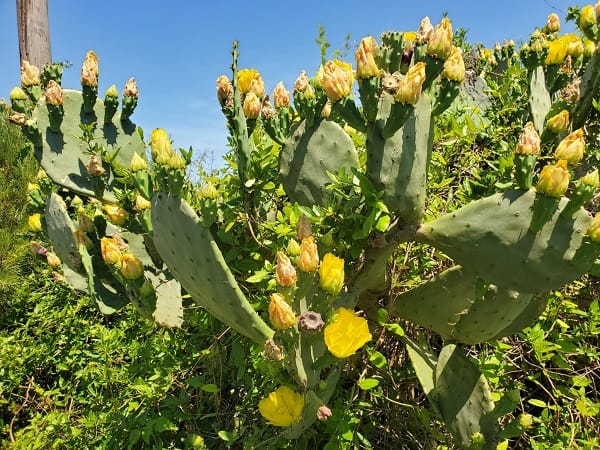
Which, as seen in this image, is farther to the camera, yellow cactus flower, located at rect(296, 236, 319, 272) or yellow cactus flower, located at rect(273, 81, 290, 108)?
yellow cactus flower, located at rect(273, 81, 290, 108)

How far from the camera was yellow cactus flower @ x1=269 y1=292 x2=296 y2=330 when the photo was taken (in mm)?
871

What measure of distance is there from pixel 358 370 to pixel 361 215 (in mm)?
580

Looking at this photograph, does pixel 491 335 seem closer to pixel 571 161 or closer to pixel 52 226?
pixel 571 161

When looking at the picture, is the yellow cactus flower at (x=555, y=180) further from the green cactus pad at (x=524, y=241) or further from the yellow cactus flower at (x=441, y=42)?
the yellow cactus flower at (x=441, y=42)

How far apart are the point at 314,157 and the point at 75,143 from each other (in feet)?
2.72

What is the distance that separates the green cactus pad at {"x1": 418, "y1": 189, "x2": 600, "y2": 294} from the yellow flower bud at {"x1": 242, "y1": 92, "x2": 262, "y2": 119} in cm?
50

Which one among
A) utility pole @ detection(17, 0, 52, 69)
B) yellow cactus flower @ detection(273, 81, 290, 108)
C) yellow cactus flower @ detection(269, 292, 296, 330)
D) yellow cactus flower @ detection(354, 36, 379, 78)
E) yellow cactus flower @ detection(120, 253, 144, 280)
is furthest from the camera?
utility pole @ detection(17, 0, 52, 69)

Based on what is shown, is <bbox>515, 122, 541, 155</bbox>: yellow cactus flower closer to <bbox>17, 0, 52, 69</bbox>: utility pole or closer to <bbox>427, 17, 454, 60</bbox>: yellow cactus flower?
<bbox>427, 17, 454, 60</bbox>: yellow cactus flower

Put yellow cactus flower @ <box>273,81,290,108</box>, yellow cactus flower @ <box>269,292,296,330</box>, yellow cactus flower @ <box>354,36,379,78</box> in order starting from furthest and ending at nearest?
yellow cactus flower @ <box>273,81,290,108</box>
yellow cactus flower @ <box>354,36,379,78</box>
yellow cactus flower @ <box>269,292,296,330</box>

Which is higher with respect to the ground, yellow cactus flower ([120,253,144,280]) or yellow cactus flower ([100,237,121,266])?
yellow cactus flower ([100,237,121,266])

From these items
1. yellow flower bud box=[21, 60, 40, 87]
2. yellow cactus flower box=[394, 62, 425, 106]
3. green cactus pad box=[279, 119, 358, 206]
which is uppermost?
yellow flower bud box=[21, 60, 40, 87]

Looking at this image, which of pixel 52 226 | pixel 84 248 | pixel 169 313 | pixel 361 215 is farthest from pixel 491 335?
pixel 52 226

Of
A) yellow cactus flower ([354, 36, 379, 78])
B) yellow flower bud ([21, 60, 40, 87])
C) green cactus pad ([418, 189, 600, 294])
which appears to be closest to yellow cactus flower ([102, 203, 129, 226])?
yellow flower bud ([21, 60, 40, 87])

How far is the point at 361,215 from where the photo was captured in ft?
3.67
